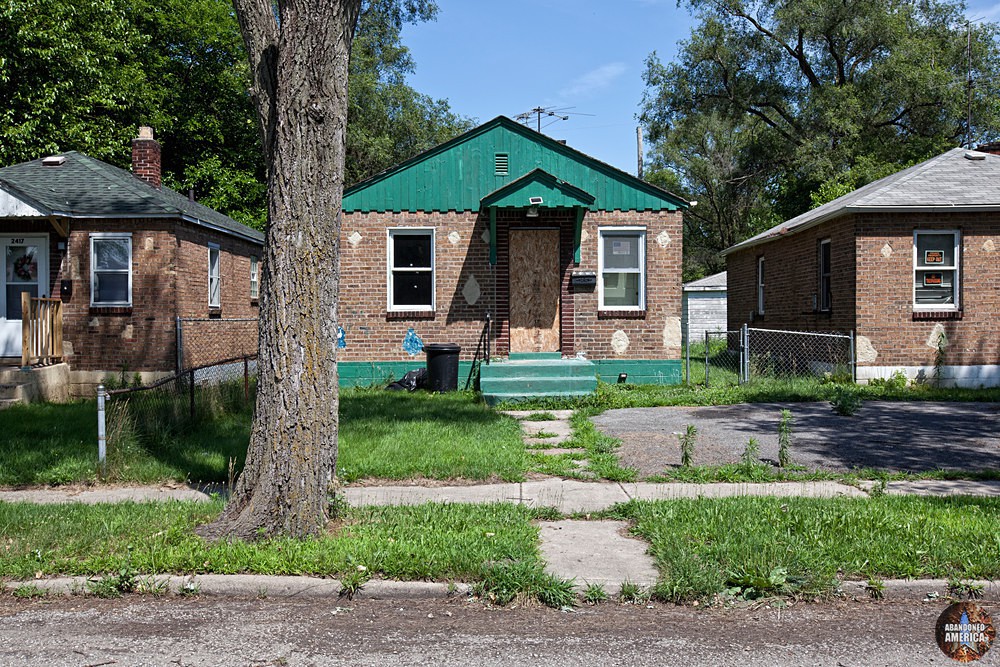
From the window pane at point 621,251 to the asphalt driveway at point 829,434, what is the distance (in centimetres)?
405

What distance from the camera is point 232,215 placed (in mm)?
30000

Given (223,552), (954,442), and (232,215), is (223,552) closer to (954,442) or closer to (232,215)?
(954,442)

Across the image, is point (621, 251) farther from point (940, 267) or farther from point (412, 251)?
point (940, 267)

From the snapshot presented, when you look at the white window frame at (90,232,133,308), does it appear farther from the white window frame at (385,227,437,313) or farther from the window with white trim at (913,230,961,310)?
the window with white trim at (913,230,961,310)

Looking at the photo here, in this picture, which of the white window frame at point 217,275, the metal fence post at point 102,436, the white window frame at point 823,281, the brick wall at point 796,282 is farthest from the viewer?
the white window frame at point 217,275

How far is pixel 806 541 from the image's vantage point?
567 cm

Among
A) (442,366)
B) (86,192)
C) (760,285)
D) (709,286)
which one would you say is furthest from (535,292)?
(709,286)

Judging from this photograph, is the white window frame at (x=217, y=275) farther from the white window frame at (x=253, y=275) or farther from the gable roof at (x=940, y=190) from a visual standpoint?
the gable roof at (x=940, y=190)

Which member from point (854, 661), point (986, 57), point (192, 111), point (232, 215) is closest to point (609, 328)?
point (854, 661)

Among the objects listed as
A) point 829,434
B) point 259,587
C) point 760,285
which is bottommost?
point 259,587

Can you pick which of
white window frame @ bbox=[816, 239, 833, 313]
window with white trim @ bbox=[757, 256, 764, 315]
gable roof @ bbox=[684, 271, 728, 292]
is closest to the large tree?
gable roof @ bbox=[684, 271, 728, 292]

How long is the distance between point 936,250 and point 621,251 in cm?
653

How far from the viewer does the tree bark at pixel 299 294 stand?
232 inches

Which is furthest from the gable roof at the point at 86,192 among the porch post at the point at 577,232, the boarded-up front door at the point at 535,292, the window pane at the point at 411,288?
the porch post at the point at 577,232
